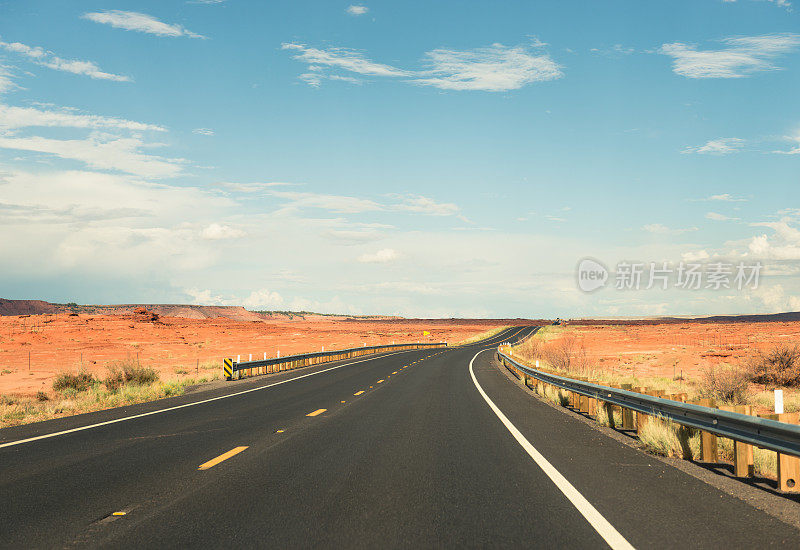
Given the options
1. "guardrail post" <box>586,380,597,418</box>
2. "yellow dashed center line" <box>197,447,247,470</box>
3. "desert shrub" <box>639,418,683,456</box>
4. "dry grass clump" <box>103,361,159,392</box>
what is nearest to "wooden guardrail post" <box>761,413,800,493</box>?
"desert shrub" <box>639,418,683,456</box>

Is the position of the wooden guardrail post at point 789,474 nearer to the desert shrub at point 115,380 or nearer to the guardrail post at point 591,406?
the guardrail post at point 591,406

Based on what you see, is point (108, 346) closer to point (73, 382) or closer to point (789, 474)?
point (73, 382)

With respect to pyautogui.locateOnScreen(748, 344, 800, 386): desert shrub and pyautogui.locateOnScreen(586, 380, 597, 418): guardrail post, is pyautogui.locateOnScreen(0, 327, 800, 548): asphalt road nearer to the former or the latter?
pyautogui.locateOnScreen(586, 380, 597, 418): guardrail post

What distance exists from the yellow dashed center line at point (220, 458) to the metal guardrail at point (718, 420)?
20.0 feet

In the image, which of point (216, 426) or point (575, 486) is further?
point (216, 426)

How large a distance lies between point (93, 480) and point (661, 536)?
612cm

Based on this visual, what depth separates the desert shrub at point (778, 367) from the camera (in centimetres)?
2444

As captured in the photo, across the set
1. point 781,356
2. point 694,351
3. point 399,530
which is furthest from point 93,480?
point 694,351

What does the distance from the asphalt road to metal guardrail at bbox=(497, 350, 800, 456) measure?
69 cm

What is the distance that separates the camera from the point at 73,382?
83.5 ft

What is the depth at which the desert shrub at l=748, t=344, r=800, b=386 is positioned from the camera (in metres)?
24.4

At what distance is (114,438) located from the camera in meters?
11.2

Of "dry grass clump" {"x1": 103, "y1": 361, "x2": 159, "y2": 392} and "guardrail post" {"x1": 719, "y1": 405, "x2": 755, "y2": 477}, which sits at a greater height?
"guardrail post" {"x1": 719, "y1": 405, "x2": 755, "y2": 477}

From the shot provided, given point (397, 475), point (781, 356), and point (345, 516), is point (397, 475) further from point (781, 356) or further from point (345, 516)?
point (781, 356)
